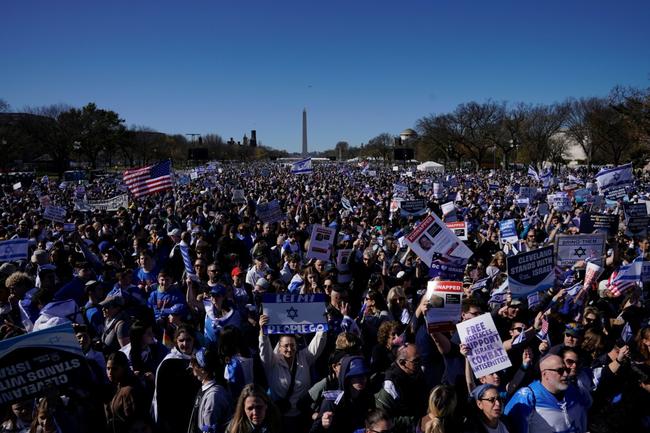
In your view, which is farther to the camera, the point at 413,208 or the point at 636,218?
the point at 413,208

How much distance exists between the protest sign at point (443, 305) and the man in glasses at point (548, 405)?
39.8 inches

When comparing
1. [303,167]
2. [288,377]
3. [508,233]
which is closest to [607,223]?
[508,233]

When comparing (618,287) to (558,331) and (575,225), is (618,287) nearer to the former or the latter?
(558,331)

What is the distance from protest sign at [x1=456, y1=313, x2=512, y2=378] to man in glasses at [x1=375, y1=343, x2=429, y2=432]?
47cm

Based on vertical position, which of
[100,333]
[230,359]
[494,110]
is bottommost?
[100,333]

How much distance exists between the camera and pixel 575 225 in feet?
46.7

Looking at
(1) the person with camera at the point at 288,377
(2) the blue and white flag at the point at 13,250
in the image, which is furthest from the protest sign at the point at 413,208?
(1) the person with camera at the point at 288,377

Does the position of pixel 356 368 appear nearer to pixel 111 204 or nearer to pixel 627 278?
pixel 627 278

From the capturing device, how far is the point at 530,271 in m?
6.33

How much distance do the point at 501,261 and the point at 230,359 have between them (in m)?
6.23

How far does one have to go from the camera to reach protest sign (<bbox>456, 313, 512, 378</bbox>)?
4.23 meters

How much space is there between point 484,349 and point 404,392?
0.80m

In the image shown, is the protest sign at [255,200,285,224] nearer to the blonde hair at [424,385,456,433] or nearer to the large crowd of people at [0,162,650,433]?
the large crowd of people at [0,162,650,433]

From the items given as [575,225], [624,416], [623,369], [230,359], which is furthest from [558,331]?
[575,225]
